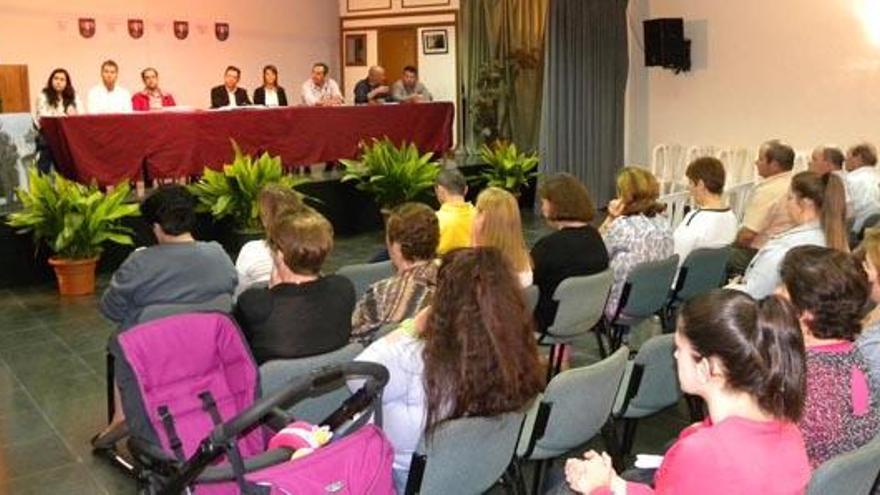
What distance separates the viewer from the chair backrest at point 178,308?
10.2 ft

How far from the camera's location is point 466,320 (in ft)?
7.41

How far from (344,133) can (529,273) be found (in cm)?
562

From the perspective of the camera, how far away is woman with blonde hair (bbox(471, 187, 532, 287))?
12.9 ft

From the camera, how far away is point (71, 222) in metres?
6.07

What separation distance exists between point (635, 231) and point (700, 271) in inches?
15.7

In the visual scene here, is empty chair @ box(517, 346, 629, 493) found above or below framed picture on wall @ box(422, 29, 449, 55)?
below

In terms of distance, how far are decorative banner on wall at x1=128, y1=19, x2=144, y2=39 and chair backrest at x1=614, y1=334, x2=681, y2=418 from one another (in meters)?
9.66

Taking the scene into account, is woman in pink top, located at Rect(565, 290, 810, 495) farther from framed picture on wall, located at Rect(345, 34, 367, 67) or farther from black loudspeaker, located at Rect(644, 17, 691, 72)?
framed picture on wall, located at Rect(345, 34, 367, 67)

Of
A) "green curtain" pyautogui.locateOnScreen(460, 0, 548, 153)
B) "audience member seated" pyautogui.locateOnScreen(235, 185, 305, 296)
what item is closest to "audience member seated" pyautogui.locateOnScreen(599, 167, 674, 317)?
"audience member seated" pyautogui.locateOnScreen(235, 185, 305, 296)

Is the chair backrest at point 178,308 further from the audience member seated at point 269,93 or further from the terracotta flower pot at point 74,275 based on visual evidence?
the audience member seated at point 269,93

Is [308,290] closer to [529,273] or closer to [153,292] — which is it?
[153,292]

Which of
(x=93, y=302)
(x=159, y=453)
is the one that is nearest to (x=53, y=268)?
(x=93, y=302)

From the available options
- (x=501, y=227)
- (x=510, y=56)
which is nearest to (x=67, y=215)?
(x=501, y=227)

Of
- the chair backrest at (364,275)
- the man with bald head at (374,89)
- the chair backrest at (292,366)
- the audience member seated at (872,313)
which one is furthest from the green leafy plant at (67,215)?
the audience member seated at (872,313)
